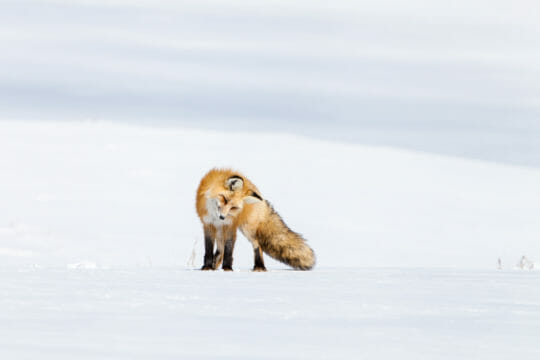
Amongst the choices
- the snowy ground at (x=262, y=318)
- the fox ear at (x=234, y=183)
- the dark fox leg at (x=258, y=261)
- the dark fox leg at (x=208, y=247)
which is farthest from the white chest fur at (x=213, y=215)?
the snowy ground at (x=262, y=318)

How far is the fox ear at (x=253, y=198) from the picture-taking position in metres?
10.8

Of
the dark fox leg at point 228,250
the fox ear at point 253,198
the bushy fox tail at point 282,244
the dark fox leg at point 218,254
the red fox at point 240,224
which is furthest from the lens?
the bushy fox tail at point 282,244

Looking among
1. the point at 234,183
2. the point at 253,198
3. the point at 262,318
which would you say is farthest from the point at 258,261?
the point at 262,318

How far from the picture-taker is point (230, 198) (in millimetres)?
10680

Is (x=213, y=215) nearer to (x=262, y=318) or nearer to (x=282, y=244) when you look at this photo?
(x=282, y=244)

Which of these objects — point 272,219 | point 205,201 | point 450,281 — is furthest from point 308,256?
point 450,281

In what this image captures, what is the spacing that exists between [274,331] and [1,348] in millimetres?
1498

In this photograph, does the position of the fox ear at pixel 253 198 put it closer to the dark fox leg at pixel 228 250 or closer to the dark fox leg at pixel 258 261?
the dark fox leg at pixel 228 250

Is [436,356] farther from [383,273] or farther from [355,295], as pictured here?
[383,273]

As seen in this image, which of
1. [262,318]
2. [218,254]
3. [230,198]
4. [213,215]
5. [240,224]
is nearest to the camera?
[262,318]

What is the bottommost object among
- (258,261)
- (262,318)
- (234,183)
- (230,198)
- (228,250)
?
(262,318)

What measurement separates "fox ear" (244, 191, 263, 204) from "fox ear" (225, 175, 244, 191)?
192mm

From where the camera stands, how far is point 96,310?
233 inches

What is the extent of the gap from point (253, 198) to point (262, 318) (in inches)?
205
